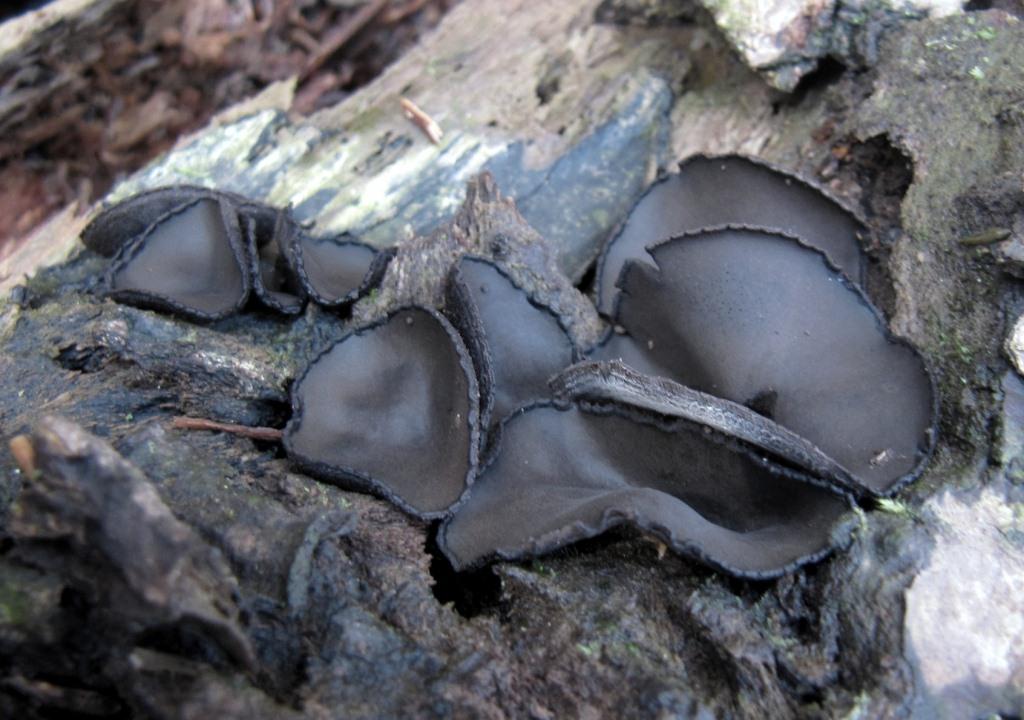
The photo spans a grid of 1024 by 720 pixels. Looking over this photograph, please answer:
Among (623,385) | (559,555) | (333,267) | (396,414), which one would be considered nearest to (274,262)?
(333,267)

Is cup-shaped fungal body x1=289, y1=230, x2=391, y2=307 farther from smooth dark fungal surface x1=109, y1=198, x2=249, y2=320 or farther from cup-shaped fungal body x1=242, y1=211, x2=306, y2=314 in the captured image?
smooth dark fungal surface x1=109, y1=198, x2=249, y2=320

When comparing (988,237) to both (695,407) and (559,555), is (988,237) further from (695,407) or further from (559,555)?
(559,555)

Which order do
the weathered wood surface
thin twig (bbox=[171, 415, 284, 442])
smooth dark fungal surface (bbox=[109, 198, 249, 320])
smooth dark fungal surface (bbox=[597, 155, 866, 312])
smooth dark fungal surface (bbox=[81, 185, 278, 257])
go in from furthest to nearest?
smooth dark fungal surface (bbox=[81, 185, 278, 257]) < smooth dark fungal surface (bbox=[597, 155, 866, 312]) < smooth dark fungal surface (bbox=[109, 198, 249, 320]) < thin twig (bbox=[171, 415, 284, 442]) < the weathered wood surface

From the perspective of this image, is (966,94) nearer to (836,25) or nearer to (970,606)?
(836,25)

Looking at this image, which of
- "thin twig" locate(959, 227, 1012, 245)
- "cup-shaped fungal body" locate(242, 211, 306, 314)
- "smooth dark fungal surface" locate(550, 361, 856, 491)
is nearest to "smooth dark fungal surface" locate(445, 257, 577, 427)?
"smooth dark fungal surface" locate(550, 361, 856, 491)

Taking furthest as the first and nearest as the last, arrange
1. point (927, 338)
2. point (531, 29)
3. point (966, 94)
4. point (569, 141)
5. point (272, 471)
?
point (531, 29) → point (569, 141) → point (966, 94) → point (927, 338) → point (272, 471)

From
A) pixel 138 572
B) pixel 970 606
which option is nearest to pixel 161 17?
pixel 138 572
